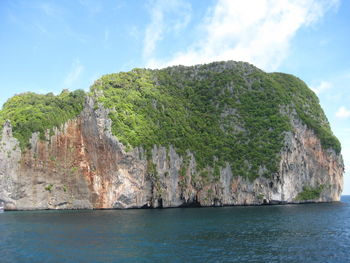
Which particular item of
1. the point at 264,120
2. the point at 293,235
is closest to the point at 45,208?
the point at 293,235

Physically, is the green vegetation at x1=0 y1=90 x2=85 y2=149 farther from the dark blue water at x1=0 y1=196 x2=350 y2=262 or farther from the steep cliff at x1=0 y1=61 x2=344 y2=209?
the dark blue water at x1=0 y1=196 x2=350 y2=262

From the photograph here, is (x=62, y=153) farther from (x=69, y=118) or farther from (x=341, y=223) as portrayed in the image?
(x=341, y=223)

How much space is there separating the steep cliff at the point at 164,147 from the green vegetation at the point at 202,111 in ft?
1.21

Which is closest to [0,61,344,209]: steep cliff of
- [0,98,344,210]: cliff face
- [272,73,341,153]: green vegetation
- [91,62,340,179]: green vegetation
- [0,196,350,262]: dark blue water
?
[0,98,344,210]: cliff face

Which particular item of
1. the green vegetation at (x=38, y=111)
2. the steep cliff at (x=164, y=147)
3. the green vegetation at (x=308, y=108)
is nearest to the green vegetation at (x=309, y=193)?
the steep cliff at (x=164, y=147)

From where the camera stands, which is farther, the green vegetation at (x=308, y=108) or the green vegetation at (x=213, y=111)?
the green vegetation at (x=308, y=108)

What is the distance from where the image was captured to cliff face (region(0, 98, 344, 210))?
84.9 metres

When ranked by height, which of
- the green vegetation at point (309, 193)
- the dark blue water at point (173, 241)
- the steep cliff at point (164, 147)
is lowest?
the dark blue water at point (173, 241)

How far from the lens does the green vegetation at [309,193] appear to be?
108m

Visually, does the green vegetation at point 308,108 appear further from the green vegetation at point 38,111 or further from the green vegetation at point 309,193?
the green vegetation at point 38,111

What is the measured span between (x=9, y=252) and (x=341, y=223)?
48790mm

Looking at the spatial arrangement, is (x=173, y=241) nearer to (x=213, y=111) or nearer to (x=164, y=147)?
(x=164, y=147)

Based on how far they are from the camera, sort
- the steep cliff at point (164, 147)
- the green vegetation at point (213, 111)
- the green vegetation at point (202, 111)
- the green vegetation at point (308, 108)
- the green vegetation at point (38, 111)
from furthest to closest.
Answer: the green vegetation at point (308, 108)
the green vegetation at point (213, 111)
the green vegetation at point (202, 111)
the green vegetation at point (38, 111)
the steep cliff at point (164, 147)

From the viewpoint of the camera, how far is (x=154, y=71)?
448 feet
